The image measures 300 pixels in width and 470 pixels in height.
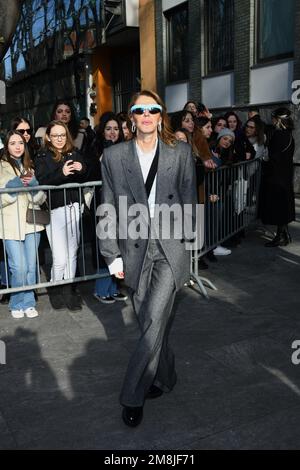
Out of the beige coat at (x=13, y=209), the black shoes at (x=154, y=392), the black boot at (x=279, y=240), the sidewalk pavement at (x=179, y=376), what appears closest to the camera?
the sidewalk pavement at (x=179, y=376)

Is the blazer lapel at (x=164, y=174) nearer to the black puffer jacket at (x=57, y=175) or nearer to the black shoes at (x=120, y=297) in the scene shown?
the black puffer jacket at (x=57, y=175)

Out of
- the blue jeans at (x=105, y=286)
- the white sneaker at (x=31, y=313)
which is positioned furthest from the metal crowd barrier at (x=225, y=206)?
the white sneaker at (x=31, y=313)

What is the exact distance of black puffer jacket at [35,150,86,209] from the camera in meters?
5.15

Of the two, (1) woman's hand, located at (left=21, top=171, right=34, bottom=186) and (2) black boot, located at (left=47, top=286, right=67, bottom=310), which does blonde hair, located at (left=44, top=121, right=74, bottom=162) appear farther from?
(2) black boot, located at (left=47, top=286, right=67, bottom=310)

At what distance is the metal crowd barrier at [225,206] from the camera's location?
599 cm

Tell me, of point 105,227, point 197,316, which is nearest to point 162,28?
point 197,316

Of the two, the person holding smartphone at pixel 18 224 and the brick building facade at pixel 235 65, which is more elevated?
the brick building facade at pixel 235 65

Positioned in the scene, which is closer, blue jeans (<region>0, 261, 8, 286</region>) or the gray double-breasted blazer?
the gray double-breasted blazer

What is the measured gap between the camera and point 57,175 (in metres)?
5.13

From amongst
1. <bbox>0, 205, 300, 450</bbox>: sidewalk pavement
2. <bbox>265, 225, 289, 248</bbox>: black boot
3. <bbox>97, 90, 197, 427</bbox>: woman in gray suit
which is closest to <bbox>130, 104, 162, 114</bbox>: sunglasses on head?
<bbox>97, 90, 197, 427</bbox>: woman in gray suit

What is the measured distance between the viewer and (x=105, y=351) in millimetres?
A: 4234

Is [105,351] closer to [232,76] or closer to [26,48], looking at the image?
[232,76]

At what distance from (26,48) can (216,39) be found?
17671 mm
